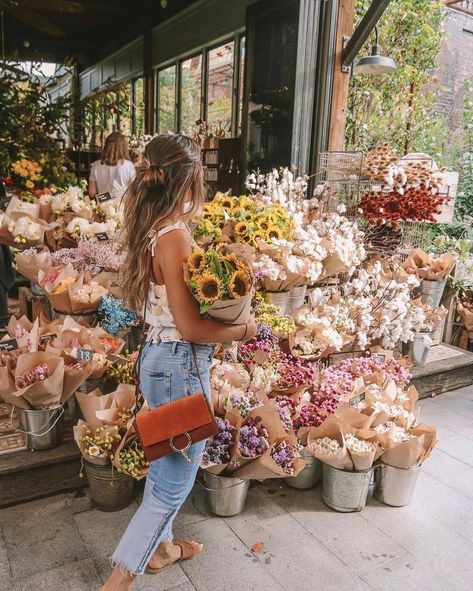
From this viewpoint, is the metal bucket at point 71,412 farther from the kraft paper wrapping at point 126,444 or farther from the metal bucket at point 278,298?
the metal bucket at point 278,298

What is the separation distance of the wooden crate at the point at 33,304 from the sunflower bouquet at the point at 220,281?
1.99 m

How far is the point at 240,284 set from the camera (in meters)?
1.62

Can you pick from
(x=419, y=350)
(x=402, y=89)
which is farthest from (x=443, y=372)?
(x=402, y=89)

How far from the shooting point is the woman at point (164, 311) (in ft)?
5.40

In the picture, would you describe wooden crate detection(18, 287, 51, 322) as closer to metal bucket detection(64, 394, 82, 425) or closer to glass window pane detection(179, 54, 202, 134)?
metal bucket detection(64, 394, 82, 425)

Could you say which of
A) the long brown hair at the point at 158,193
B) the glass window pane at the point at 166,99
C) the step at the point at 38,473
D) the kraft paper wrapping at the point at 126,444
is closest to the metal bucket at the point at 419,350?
the kraft paper wrapping at the point at 126,444

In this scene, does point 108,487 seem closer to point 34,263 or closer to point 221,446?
point 221,446

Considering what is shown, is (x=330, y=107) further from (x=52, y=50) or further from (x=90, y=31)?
(x=52, y=50)

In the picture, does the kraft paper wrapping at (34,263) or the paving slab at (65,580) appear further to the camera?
the kraft paper wrapping at (34,263)

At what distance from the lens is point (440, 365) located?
4.17 meters

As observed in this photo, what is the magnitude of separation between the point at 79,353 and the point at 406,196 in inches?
99.1

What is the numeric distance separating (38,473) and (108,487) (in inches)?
14.2

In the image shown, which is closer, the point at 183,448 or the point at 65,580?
the point at 183,448

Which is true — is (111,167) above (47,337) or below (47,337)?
above
